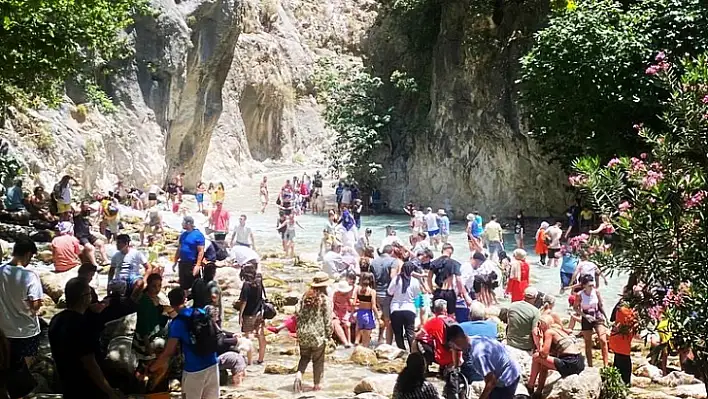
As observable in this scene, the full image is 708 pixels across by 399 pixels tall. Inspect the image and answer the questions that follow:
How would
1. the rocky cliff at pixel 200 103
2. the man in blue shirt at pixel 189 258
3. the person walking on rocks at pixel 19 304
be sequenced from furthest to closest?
the rocky cliff at pixel 200 103 < the man in blue shirt at pixel 189 258 < the person walking on rocks at pixel 19 304

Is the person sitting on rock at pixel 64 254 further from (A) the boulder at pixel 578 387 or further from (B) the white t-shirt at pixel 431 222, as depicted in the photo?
(B) the white t-shirt at pixel 431 222

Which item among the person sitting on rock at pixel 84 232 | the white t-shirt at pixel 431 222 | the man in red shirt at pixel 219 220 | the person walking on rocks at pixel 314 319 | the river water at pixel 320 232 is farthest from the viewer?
the man in red shirt at pixel 219 220

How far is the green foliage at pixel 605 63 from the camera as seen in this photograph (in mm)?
21000

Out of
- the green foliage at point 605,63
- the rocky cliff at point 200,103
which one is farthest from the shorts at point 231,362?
the green foliage at point 605,63

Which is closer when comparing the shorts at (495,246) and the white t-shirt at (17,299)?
the white t-shirt at (17,299)

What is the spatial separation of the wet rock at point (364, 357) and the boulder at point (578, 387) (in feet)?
8.92

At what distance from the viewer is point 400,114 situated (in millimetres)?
35906

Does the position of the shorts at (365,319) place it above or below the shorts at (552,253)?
below

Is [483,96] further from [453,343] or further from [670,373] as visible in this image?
[453,343]

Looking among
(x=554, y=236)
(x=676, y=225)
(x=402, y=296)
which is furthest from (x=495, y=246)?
(x=676, y=225)

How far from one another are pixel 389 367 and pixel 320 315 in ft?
7.19

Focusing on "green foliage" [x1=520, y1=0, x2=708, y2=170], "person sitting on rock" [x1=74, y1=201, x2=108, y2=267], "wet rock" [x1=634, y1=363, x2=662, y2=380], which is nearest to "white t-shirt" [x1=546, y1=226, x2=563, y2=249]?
"green foliage" [x1=520, y1=0, x2=708, y2=170]

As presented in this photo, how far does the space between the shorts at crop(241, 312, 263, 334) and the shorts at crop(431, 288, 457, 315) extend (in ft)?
8.39

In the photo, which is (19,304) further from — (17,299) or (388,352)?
(388,352)
